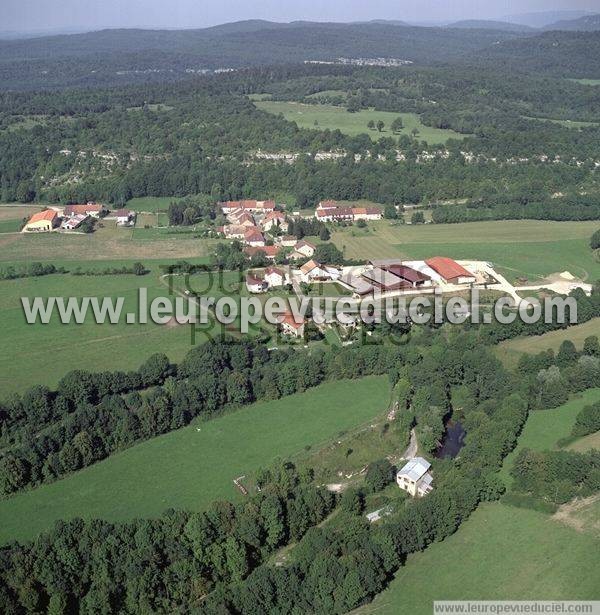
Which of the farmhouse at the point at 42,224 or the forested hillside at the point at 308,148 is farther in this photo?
the forested hillside at the point at 308,148

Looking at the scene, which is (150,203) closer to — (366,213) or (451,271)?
(366,213)

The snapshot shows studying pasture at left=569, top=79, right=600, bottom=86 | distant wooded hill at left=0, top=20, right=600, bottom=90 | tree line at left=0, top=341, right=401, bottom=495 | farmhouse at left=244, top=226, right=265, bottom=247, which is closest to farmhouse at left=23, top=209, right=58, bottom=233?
farmhouse at left=244, top=226, right=265, bottom=247

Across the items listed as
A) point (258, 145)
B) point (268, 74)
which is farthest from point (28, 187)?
point (268, 74)

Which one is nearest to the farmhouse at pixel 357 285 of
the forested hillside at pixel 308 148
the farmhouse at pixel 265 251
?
the farmhouse at pixel 265 251

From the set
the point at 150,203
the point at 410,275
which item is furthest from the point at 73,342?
the point at 150,203

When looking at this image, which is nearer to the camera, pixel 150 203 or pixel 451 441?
pixel 451 441

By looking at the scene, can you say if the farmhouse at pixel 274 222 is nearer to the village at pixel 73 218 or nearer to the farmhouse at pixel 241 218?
the farmhouse at pixel 241 218
